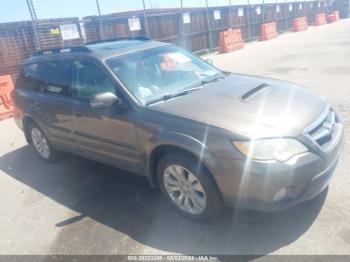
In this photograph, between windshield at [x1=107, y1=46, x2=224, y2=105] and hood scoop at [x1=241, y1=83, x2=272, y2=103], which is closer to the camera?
hood scoop at [x1=241, y1=83, x2=272, y2=103]

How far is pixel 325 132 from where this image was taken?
3211mm

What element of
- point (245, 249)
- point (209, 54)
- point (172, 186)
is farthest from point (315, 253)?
point (209, 54)

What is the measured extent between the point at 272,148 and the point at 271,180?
269 mm

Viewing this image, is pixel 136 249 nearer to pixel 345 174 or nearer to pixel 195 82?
pixel 195 82

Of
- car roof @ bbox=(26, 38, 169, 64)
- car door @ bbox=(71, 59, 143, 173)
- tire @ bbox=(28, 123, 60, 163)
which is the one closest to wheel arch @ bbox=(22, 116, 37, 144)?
tire @ bbox=(28, 123, 60, 163)

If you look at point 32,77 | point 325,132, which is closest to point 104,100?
point 325,132

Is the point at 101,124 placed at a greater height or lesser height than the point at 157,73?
lesser

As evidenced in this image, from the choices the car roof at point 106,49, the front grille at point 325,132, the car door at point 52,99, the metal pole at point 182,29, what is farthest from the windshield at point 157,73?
the metal pole at point 182,29

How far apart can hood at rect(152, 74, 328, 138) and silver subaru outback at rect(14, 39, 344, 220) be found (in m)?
0.01

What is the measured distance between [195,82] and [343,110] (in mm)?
3508

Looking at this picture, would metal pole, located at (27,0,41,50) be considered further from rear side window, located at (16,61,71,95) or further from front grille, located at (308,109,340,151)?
front grille, located at (308,109,340,151)

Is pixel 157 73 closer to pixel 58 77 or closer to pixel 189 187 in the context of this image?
pixel 189 187

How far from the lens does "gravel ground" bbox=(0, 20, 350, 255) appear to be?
313 centimetres

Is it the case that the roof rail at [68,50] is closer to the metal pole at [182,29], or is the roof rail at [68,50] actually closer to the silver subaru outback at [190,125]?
the silver subaru outback at [190,125]
